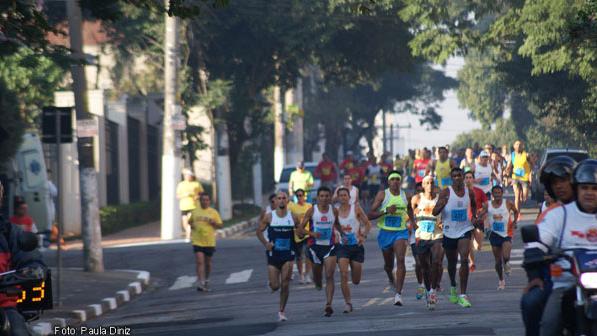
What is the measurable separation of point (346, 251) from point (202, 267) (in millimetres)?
5000

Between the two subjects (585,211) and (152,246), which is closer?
(585,211)

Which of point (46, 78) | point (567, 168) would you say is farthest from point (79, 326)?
point (46, 78)

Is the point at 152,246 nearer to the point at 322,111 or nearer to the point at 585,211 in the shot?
the point at 585,211

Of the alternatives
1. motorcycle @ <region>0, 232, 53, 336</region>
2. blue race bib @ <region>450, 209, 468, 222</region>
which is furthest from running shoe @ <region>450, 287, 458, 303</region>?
motorcycle @ <region>0, 232, 53, 336</region>

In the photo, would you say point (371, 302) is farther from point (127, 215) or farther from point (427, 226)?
point (127, 215)

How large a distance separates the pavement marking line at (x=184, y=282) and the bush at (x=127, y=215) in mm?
12011

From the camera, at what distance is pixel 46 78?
36.2 metres

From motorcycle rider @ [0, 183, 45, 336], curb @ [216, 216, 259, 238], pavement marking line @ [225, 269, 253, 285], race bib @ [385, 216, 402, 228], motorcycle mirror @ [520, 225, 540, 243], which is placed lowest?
pavement marking line @ [225, 269, 253, 285]

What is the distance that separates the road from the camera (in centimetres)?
1507

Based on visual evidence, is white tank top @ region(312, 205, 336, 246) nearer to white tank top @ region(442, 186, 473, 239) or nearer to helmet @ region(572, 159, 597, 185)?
white tank top @ region(442, 186, 473, 239)

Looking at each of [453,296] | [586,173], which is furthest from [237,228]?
[586,173]

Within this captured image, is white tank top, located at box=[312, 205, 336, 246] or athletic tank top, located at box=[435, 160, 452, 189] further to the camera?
athletic tank top, located at box=[435, 160, 452, 189]

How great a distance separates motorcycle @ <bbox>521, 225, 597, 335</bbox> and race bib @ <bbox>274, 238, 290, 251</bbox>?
9.42 metres

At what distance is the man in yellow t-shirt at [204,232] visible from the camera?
22.3 metres
